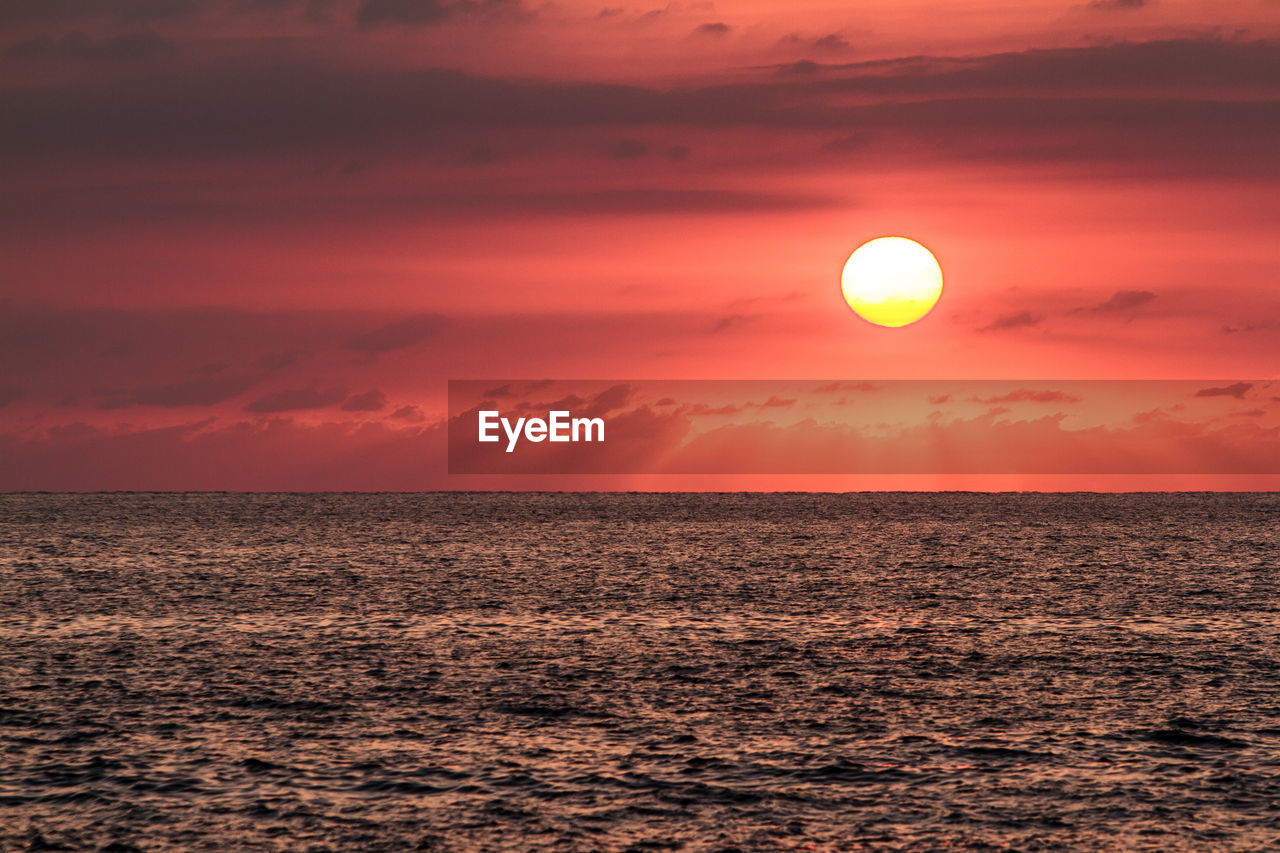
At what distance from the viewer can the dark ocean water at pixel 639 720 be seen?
93.0 ft

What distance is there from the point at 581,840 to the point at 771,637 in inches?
1481

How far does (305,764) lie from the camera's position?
111 feet

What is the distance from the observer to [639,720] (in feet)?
132

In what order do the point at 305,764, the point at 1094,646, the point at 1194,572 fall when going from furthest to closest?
the point at 1194,572 → the point at 1094,646 → the point at 305,764

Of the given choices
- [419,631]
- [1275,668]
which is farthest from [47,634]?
[1275,668]

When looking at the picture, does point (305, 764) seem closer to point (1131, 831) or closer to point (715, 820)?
point (715, 820)

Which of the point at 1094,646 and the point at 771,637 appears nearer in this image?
the point at 1094,646

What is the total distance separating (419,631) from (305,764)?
107 feet

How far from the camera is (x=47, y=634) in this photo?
6462 centimetres

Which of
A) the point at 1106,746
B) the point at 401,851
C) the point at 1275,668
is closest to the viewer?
the point at 401,851

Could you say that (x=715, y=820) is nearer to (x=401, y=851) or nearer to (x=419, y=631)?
(x=401, y=851)

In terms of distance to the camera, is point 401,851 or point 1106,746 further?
point 1106,746

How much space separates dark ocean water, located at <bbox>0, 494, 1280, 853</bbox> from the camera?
2834 centimetres

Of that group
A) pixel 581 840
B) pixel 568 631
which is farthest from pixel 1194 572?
pixel 581 840
